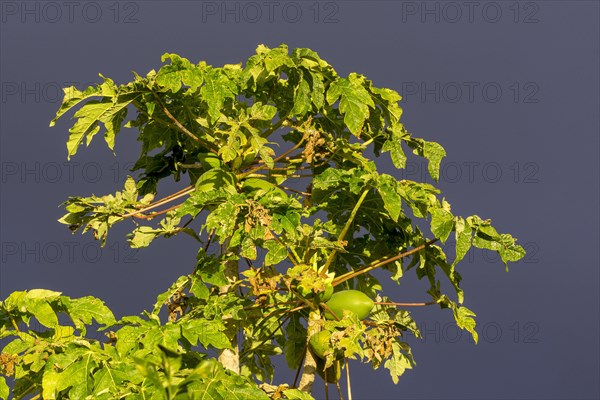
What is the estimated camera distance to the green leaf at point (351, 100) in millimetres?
6480

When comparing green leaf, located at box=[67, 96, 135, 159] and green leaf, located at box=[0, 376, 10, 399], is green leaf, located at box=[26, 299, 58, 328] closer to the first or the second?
green leaf, located at box=[0, 376, 10, 399]

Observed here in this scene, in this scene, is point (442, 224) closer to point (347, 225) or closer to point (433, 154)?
point (347, 225)

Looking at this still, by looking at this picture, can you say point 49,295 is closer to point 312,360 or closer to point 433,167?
point 312,360

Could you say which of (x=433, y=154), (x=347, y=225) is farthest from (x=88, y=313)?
(x=433, y=154)

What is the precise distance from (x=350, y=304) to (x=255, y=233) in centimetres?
86

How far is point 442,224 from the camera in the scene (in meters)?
6.19

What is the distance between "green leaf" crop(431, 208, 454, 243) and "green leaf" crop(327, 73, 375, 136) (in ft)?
2.69

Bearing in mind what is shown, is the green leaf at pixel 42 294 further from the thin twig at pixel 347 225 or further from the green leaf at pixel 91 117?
the thin twig at pixel 347 225

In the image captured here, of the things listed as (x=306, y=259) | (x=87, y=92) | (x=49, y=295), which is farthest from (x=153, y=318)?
(x=87, y=92)

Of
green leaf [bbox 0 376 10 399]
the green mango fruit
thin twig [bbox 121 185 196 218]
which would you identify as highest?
thin twig [bbox 121 185 196 218]

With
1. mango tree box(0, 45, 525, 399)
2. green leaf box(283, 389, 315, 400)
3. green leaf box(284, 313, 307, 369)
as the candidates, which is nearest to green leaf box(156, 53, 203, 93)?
mango tree box(0, 45, 525, 399)

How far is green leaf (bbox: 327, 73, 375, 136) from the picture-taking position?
6480mm

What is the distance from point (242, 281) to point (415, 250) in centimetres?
125

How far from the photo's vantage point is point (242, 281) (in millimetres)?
6430
